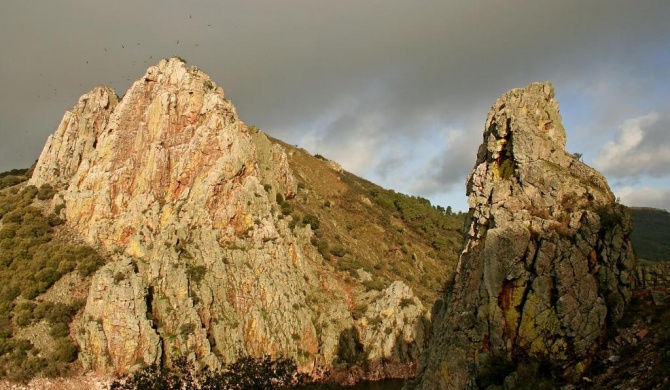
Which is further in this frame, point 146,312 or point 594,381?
point 146,312

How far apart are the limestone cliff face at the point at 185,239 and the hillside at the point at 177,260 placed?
202 mm

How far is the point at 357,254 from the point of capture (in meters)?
92.9

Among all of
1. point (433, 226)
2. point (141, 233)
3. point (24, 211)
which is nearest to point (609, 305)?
point (141, 233)

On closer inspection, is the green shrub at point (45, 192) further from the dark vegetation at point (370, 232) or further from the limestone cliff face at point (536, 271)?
the limestone cliff face at point (536, 271)

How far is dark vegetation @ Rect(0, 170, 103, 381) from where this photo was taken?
57156 mm

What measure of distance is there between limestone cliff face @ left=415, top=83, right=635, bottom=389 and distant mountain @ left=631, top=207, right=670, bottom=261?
304ft

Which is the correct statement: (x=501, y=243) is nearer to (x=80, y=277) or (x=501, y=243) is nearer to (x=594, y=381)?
(x=594, y=381)

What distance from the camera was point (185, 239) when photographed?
7006 cm

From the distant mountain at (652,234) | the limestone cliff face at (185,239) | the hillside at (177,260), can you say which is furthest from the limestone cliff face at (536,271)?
the distant mountain at (652,234)

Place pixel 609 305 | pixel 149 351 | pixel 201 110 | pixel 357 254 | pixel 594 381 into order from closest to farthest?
pixel 594 381
pixel 609 305
pixel 149 351
pixel 201 110
pixel 357 254

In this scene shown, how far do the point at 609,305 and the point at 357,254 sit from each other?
7184cm

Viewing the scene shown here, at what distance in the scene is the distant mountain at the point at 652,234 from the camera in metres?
114

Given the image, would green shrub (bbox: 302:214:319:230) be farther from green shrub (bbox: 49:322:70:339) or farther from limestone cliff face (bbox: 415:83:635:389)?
limestone cliff face (bbox: 415:83:635:389)

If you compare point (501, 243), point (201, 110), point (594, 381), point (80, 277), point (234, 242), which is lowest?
point (594, 381)
